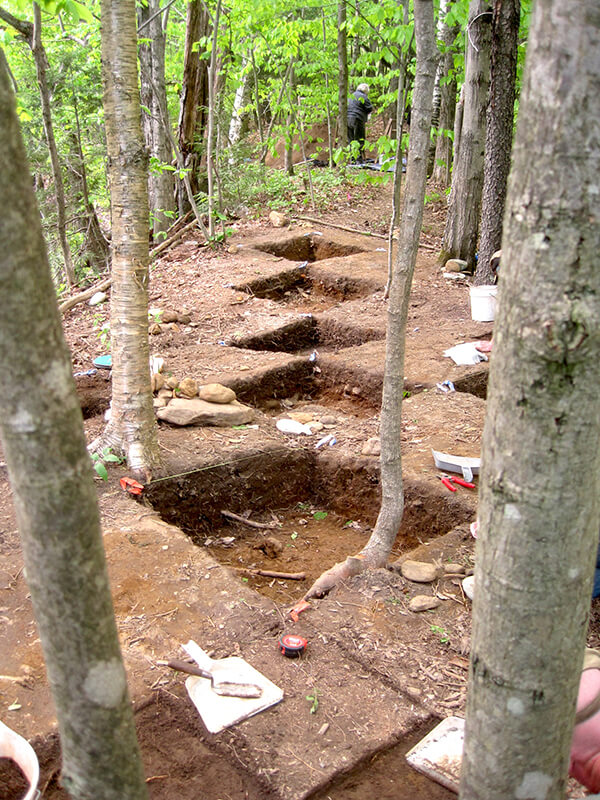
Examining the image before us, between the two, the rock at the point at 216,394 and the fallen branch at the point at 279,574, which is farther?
the rock at the point at 216,394

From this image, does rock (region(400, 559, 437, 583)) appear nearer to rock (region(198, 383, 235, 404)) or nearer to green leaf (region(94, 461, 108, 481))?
green leaf (region(94, 461, 108, 481))

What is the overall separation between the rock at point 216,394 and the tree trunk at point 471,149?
168 inches

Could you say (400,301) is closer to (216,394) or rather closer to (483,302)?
(216,394)

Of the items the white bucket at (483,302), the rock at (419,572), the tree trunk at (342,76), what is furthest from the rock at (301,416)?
the tree trunk at (342,76)

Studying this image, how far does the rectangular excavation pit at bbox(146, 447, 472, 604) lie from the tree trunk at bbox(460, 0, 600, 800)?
7.82 feet

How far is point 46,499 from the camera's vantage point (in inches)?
44.2

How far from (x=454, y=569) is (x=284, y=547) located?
124 centimetres

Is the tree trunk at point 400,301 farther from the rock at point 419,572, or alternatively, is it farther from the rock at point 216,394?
the rock at point 216,394

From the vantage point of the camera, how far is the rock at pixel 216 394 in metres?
4.86

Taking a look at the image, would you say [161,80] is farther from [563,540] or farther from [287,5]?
[563,540]

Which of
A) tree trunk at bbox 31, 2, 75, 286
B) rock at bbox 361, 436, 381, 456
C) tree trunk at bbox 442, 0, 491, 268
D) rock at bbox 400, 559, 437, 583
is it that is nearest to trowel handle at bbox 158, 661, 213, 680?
rock at bbox 400, 559, 437, 583

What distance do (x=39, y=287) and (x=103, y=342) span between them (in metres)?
5.21

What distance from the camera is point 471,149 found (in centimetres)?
762

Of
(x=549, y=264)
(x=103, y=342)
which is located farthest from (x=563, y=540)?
(x=103, y=342)
